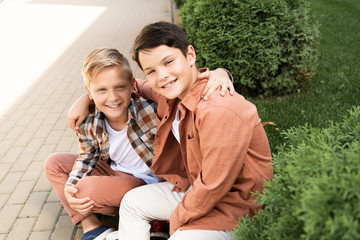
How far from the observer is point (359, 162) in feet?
3.69

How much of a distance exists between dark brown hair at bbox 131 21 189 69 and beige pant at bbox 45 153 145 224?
0.94 meters

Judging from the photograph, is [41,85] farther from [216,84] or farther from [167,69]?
[216,84]

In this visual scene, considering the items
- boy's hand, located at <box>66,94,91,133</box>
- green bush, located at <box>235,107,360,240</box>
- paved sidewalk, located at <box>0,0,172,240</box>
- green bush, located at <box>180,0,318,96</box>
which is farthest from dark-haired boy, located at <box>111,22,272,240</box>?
green bush, located at <box>180,0,318,96</box>

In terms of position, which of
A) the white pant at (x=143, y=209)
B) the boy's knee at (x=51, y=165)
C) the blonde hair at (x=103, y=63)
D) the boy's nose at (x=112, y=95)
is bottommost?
the boy's knee at (x=51, y=165)

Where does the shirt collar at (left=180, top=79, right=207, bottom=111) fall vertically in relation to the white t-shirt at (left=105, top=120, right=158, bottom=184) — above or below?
above

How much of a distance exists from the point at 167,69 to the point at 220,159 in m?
0.68

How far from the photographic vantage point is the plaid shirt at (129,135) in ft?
8.66

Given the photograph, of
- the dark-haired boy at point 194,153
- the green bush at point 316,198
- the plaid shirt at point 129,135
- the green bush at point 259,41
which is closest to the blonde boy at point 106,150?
the plaid shirt at point 129,135

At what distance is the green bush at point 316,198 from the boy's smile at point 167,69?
2.91 feet

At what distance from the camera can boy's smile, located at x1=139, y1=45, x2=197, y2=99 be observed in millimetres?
2188

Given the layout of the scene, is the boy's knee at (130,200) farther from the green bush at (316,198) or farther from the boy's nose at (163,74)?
the green bush at (316,198)

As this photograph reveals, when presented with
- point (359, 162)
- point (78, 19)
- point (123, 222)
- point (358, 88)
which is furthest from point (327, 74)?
point (78, 19)

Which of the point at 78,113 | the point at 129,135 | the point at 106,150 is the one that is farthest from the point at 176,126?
the point at 78,113

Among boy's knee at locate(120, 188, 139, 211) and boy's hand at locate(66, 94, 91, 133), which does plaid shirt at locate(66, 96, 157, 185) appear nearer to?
boy's hand at locate(66, 94, 91, 133)
